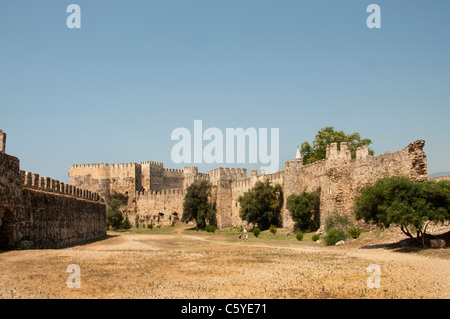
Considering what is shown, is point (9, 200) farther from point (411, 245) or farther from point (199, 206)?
point (199, 206)

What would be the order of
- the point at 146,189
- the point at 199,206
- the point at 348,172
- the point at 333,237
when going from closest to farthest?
1. the point at 333,237
2. the point at 348,172
3. the point at 199,206
4. the point at 146,189

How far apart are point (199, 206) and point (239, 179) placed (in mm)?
6152

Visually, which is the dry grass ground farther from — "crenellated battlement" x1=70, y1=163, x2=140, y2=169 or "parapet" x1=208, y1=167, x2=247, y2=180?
"crenellated battlement" x1=70, y1=163, x2=140, y2=169

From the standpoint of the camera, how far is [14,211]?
17266 mm

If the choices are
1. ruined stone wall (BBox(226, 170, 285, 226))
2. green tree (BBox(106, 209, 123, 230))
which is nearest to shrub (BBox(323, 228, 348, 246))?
ruined stone wall (BBox(226, 170, 285, 226))

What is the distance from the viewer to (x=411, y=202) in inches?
714

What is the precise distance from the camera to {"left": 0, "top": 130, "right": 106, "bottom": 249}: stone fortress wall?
1725 cm

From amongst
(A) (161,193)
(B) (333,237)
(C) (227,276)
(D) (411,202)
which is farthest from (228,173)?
(C) (227,276)

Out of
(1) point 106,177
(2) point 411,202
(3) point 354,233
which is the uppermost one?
(1) point 106,177

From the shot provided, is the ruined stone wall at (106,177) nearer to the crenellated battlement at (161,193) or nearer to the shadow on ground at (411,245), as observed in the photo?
the crenellated battlement at (161,193)

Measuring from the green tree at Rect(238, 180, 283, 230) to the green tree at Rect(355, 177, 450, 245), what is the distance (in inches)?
920
